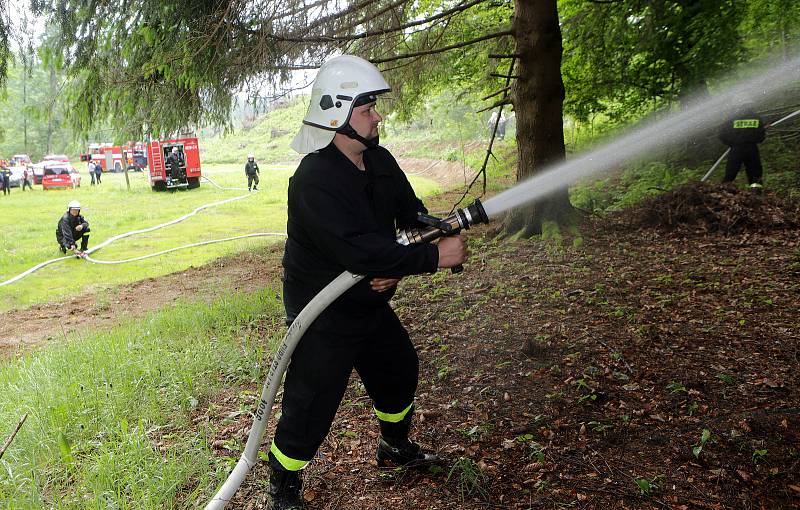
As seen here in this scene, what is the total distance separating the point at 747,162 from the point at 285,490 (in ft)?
27.5

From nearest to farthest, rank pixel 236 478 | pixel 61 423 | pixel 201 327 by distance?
pixel 236 478, pixel 61 423, pixel 201 327

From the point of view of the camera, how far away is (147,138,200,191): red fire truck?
29.0 metres

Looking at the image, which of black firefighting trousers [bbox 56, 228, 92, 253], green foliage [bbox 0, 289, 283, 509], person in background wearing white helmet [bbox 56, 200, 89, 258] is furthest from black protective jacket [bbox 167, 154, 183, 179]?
green foliage [bbox 0, 289, 283, 509]

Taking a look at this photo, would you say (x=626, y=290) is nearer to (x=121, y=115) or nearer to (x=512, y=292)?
(x=512, y=292)

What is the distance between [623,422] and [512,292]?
100 inches

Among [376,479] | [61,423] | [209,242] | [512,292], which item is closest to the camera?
[376,479]

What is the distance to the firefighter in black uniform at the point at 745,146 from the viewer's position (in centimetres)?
838

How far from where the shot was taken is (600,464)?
3012 millimetres

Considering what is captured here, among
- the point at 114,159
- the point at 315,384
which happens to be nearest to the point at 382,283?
the point at 315,384

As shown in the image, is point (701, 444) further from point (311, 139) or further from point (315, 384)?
point (311, 139)

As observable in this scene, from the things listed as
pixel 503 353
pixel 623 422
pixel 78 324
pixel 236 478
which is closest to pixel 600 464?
pixel 623 422

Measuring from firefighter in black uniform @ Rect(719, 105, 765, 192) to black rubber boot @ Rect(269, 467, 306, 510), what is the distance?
803cm

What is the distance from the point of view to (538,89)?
6.98 metres

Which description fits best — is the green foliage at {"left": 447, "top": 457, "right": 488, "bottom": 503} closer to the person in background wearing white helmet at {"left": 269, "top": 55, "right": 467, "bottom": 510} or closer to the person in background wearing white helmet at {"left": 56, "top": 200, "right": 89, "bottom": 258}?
the person in background wearing white helmet at {"left": 269, "top": 55, "right": 467, "bottom": 510}
